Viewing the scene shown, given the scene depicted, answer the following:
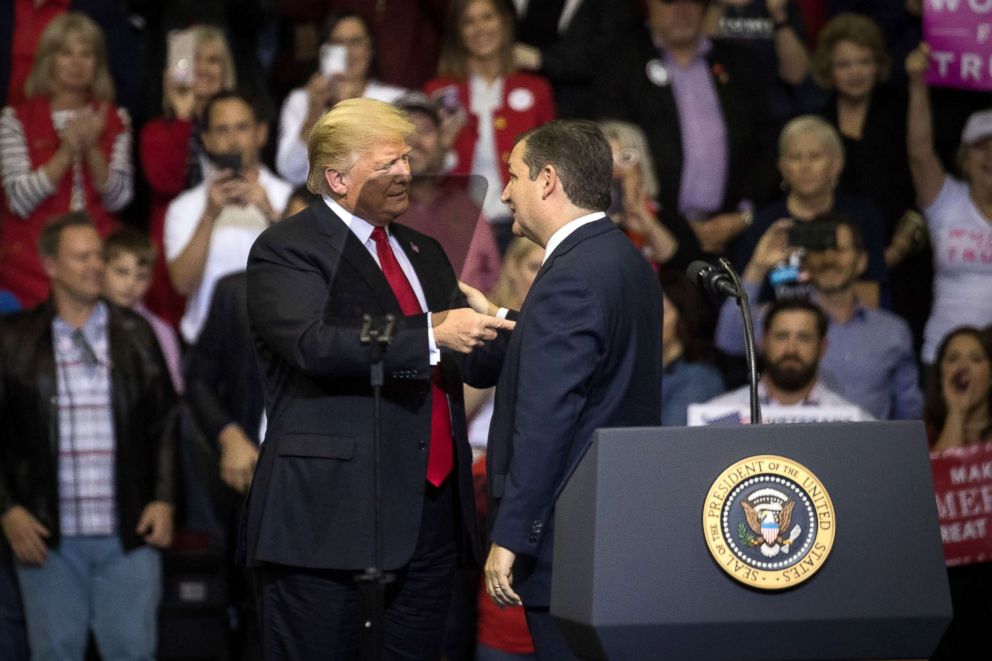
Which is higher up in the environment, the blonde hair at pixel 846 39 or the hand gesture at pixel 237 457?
the blonde hair at pixel 846 39

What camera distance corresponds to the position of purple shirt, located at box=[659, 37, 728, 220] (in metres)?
7.14

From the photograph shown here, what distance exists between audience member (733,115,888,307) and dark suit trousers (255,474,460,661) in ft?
11.1

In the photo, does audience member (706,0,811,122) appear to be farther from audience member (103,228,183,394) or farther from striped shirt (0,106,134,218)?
audience member (103,228,183,394)

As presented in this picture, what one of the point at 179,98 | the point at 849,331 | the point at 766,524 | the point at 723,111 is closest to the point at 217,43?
the point at 179,98

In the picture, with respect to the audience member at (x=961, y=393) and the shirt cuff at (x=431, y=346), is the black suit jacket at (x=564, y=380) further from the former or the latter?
the audience member at (x=961, y=393)

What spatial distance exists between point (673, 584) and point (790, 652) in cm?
26

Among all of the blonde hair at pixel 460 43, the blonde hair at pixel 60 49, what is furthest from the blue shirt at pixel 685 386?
the blonde hair at pixel 60 49

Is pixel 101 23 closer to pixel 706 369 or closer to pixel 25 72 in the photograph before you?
pixel 25 72

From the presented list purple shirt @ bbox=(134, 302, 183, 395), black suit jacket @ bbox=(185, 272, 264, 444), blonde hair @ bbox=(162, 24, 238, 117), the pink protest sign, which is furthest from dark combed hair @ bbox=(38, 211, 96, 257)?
the pink protest sign

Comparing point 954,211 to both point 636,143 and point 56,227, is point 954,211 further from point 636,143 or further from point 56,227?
point 56,227

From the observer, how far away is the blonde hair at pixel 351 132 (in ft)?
11.4

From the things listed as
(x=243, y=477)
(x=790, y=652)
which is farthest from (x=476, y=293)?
(x=243, y=477)

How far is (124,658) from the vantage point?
5656mm

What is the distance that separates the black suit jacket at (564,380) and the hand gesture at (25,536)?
2.67 m
